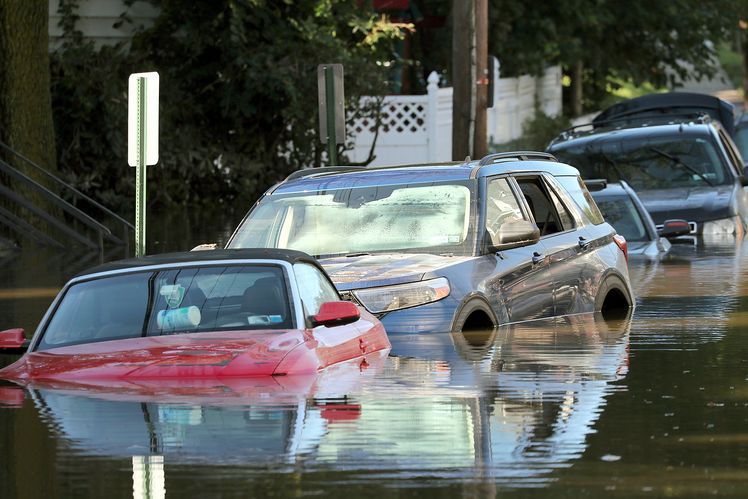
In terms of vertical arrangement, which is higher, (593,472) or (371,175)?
(371,175)

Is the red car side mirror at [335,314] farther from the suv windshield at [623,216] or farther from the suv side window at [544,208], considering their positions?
the suv windshield at [623,216]

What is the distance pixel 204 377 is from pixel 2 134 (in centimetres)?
1535

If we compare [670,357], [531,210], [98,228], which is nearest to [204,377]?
[670,357]

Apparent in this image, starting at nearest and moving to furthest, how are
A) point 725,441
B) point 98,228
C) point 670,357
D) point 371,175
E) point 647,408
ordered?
point 725,441, point 647,408, point 670,357, point 371,175, point 98,228

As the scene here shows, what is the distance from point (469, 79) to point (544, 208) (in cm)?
1006

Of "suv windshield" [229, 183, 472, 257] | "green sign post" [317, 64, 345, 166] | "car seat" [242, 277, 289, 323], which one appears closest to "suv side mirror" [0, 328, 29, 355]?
"car seat" [242, 277, 289, 323]

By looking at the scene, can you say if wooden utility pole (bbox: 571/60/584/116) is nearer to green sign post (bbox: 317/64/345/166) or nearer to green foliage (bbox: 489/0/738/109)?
green foliage (bbox: 489/0/738/109)

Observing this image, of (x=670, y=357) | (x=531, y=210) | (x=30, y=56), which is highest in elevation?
(x=30, y=56)

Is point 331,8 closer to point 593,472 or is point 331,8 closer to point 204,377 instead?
point 204,377

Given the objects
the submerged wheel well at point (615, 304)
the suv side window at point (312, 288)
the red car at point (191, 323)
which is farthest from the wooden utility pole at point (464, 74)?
the red car at point (191, 323)

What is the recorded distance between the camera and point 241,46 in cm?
3055

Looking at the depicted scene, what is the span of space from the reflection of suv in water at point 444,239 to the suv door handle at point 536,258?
0.01m

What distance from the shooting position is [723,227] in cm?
2067

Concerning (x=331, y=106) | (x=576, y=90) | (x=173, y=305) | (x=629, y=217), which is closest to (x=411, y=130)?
(x=576, y=90)
